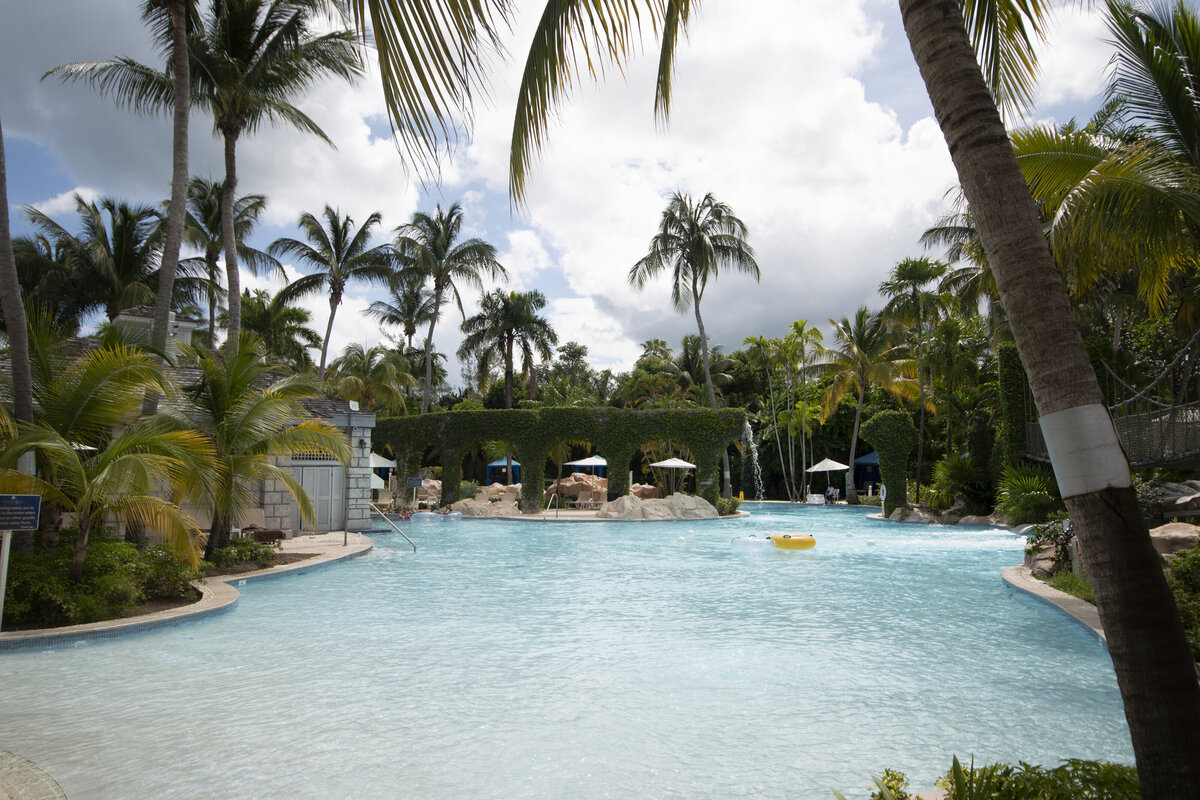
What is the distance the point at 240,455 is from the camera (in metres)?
11.9

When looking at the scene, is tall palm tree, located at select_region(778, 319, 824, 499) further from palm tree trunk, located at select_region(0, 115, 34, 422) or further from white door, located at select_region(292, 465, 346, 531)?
palm tree trunk, located at select_region(0, 115, 34, 422)

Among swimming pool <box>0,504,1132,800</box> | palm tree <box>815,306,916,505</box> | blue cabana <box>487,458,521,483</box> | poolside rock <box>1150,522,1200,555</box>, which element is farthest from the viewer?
blue cabana <box>487,458,521,483</box>

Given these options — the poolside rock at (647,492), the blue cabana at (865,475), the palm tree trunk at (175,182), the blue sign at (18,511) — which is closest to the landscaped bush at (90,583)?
the blue sign at (18,511)

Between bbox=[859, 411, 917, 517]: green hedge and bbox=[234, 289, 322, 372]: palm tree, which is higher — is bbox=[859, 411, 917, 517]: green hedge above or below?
below

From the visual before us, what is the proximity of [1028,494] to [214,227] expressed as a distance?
2576 cm

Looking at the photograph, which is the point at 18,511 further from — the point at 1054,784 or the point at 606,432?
the point at 606,432

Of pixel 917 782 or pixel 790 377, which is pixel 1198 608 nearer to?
pixel 917 782

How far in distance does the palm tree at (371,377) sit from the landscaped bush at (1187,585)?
35.3 meters

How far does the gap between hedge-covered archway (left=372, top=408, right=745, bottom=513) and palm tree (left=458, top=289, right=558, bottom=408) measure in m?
10.6

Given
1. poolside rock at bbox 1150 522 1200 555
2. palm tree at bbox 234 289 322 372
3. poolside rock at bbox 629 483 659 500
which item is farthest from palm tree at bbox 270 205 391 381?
poolside rock at bbox 1150 522 1200 555

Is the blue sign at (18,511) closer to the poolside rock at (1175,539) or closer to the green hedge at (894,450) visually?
the poolside rock at (1175,539)

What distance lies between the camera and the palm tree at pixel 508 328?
40.5 metres

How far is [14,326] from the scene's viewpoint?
8.39 meters

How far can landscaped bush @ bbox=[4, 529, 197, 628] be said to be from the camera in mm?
7805
